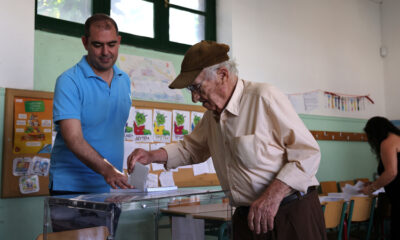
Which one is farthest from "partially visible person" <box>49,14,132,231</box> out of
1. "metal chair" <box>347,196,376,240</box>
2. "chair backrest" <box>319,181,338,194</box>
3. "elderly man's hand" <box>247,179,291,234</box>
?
"chair backrest" <box>319,181,338,194</box>

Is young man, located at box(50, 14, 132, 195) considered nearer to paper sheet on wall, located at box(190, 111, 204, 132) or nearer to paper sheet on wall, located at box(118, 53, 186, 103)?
paper sheet on wall, located at box(118, 53, 186, 103)

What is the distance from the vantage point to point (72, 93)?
2180 millimetres

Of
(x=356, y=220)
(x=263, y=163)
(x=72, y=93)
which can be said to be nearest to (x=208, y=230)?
(x=263, y=163)

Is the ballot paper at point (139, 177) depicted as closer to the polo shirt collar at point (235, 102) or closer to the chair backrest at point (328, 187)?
the polo shirt collar at point (235, 102)

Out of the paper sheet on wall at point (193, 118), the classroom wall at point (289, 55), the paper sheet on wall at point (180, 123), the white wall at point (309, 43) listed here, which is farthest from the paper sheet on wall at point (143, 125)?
the white wall at point (309, 43)

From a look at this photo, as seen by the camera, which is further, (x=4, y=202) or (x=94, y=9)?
(x=94, y=9)

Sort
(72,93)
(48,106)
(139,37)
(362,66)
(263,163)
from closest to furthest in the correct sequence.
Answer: (263,163) < (72,93) < (48,106) < (139,37) < (362,66)

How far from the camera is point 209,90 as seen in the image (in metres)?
1.85

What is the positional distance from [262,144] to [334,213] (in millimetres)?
2241

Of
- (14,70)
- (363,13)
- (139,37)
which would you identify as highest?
(363,13)

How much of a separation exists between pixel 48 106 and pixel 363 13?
5525mm

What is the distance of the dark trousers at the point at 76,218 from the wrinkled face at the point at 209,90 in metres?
0.66

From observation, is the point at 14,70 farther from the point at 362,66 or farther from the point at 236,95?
the point at 362,66

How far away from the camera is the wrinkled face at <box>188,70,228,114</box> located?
1.83 meters
